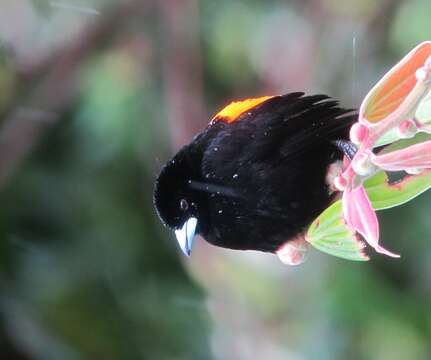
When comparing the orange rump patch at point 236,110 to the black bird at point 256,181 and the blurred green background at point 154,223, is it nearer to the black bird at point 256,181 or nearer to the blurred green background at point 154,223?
the black bird at point 256,181

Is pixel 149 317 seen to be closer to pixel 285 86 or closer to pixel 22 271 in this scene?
pixel 22 271

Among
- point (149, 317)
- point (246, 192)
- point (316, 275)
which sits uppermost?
point (246, 192)

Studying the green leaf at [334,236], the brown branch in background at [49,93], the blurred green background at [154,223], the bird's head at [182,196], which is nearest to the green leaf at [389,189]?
the green leaf at [334,236]

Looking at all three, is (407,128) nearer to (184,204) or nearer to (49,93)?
(184,204)

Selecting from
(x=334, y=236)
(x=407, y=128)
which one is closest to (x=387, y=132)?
(x=407, y=128)

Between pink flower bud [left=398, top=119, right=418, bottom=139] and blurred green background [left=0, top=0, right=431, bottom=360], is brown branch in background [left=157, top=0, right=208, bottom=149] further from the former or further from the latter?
pink flower bud [left=398, top=119, right=418, bottom=139]

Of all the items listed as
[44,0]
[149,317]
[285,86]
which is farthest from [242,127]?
[149,317]
